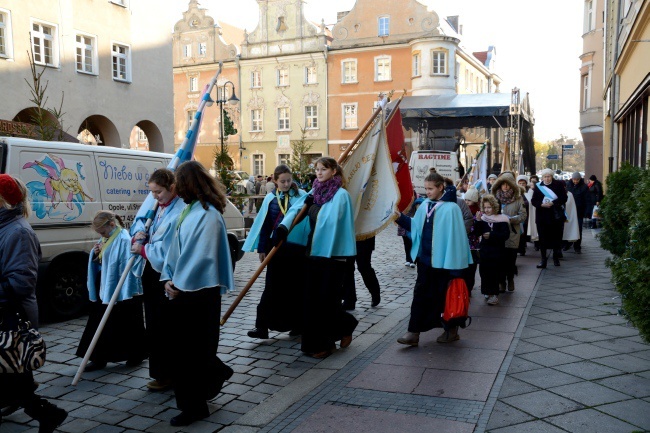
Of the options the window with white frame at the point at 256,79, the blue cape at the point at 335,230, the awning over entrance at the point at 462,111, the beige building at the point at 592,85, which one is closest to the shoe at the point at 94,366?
the blue cape at the point at 335,230

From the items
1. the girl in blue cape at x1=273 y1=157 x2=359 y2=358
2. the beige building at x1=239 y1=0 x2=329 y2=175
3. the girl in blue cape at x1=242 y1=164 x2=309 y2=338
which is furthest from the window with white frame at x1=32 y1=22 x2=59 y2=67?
the beige building at x1=239 y1=0 x2=329 y2=175

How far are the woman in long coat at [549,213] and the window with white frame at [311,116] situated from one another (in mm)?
34028

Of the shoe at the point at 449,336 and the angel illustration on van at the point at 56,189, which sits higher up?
the angel illustration on van at the point at 56,189

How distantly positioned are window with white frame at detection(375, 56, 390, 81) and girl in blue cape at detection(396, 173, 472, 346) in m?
38.6

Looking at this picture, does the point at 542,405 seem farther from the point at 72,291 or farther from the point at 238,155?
the point at 238,155

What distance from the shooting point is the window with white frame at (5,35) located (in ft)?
58.0

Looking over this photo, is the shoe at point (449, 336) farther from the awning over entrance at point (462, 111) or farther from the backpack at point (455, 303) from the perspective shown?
the awning over entrance at point (462, 111)

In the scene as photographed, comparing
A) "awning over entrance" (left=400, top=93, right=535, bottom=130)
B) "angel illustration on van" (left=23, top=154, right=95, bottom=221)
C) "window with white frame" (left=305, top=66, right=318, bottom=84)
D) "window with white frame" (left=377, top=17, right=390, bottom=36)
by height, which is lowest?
"angel illustration on van" (left=23, top=154, right=95, bottom=221)

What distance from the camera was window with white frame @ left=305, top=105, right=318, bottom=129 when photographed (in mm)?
45469

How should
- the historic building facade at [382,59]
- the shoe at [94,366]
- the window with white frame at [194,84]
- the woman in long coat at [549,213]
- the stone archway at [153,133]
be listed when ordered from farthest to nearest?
1. the window with white frame at [194,84]
2. the historic building facade at [382,59]
3. the stone archway at [153,133]
4. the woman in long coat at [549,213]
5. the shoe at [94,366]

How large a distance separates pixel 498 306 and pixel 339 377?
3.70 m

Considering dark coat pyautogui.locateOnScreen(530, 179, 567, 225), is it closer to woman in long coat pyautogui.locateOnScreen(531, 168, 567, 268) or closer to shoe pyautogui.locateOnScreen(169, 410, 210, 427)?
woman in long coat pyautogui.locateOnScreen(531, 168, 567, 268)

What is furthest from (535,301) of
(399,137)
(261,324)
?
(261,324)

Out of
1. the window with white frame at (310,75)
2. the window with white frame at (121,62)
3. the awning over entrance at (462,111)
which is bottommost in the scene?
the awning over entrance at (462,111)
